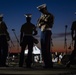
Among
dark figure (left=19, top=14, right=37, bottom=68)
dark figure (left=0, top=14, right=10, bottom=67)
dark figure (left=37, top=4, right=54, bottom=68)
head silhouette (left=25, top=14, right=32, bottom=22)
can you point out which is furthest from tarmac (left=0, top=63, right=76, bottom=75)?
dark figure (left=0, top=14, right=10, bottom=67)

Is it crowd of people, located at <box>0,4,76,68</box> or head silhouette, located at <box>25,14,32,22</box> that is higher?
head silhouette, located at <box>25,14,32,22</box>

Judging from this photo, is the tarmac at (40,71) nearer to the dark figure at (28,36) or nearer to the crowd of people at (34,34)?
the crowd of people at (34,34)

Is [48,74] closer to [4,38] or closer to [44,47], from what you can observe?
[44,47]

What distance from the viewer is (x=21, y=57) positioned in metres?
9.00

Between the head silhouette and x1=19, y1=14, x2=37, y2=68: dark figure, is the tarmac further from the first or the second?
the head silhouette

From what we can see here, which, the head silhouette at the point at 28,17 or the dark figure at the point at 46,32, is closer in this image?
the dark figure at the point at 46,32

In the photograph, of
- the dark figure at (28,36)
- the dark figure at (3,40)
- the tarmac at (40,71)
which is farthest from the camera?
the dark figure at (3,40)

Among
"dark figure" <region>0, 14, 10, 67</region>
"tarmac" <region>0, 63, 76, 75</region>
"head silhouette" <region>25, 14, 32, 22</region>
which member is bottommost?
"tarmac" <region>0, 63, 76, 75</region>

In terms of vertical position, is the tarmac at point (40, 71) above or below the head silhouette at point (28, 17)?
below

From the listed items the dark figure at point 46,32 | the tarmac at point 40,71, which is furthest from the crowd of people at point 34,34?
the tarmac at point 40,71

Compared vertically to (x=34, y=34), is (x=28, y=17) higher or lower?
higher

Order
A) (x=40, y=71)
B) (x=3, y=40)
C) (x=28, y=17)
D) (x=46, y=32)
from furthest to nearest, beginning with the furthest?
(x=3, y=40), (x=28, y=17), (x=46, y=32), (x=40, y=71)

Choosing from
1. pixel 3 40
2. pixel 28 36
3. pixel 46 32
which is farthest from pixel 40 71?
pixel 3 40

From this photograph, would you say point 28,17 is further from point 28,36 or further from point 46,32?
point 46,32
